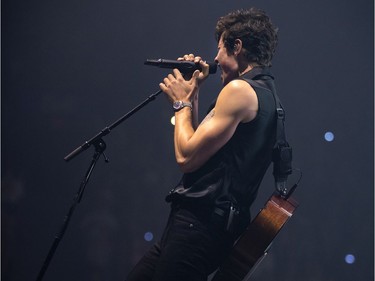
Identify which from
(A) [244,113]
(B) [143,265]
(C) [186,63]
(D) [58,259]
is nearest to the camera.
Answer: (A) [244,113]

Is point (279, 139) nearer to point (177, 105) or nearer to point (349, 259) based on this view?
point (177, 105)

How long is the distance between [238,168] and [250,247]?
0.28m

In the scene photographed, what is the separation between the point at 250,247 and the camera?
1.72 metres

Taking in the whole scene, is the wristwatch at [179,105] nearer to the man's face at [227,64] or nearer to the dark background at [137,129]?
the man's face at [227,64]

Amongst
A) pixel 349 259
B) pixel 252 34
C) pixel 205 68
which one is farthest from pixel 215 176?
pixel 349 259

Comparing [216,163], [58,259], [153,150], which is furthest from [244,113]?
[58,259]

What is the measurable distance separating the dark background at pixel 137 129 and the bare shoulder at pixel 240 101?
1.76 metres

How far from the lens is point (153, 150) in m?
3.39

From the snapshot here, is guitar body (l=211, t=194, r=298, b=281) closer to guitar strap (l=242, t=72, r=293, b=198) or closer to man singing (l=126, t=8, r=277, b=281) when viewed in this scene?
man singing (l=126, t=8, r=277, b=281)

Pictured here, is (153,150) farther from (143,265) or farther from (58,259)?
(143,265)

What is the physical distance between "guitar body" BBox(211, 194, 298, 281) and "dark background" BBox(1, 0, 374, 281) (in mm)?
1653

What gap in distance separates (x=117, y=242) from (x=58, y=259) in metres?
0.40

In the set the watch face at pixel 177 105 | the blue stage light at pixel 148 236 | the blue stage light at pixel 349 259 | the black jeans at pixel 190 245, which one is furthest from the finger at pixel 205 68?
the blue stage light at pixel 349 259

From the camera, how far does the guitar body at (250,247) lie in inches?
67.2
